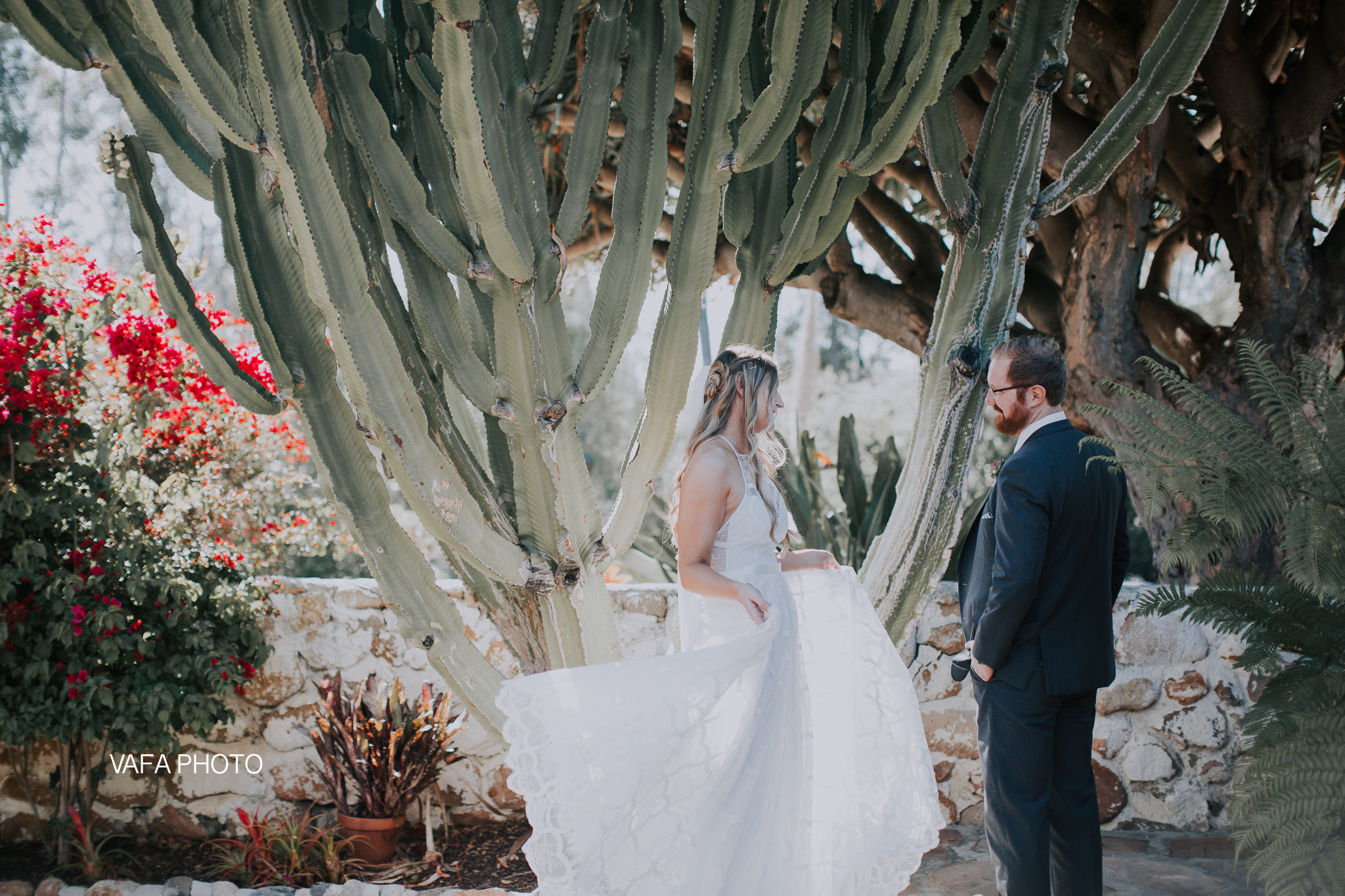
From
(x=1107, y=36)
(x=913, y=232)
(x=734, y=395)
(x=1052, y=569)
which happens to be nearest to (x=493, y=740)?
(x=734, y=395)

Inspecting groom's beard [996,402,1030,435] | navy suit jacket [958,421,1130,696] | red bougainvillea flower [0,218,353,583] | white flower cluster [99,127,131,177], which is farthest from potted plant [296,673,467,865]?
groom's beard [996,402,1030,435]

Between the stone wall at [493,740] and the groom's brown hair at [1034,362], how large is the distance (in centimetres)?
139

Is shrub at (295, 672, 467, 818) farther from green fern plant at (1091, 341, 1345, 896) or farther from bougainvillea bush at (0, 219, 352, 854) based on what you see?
green fern plant at (1091, 341, 1345, 896)

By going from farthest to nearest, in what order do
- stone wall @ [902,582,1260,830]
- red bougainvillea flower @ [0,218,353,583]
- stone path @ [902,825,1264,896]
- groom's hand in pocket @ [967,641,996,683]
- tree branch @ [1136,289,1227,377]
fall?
tree branch @ [1136,289,1227,377] → stone wall @ [902,582,1260,830] → red bougainvillea flower @ [0,218,353,583] → stone path @ [902,825,1264,896] → groom's hand in pocket @ [967,641,996,683]

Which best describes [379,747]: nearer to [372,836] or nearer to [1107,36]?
[372,836]

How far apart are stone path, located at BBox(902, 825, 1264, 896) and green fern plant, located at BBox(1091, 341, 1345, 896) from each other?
3.11 ft

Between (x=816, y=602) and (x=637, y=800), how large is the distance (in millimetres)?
732

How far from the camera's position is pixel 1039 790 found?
2234 millimetres

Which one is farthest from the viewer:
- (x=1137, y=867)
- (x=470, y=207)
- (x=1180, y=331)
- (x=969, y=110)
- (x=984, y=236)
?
(x=1180, y=331)

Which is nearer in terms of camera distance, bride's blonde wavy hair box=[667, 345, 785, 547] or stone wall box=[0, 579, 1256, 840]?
bride's blonde wavy hair box=[667, 345, 785, 547]

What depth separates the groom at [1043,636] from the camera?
2211mm

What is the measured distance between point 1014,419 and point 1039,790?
991mm

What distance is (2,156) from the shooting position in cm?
1295

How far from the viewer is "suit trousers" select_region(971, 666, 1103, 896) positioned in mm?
2215
